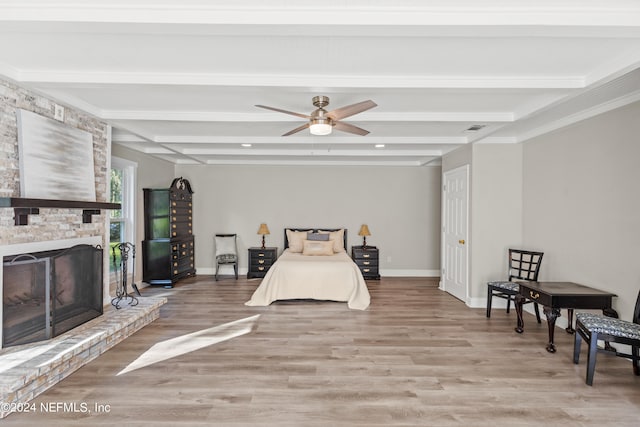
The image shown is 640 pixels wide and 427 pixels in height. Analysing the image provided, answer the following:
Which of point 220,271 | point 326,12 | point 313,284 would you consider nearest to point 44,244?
point 326,12

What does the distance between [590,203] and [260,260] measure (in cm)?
542

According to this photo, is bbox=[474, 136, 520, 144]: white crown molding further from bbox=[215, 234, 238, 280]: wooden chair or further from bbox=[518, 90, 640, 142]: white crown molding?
bbox=[215, 234, 238, 280]: wooden chair

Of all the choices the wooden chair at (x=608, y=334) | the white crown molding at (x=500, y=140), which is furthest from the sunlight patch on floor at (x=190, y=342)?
the white crown molding at (x=500, y=140)

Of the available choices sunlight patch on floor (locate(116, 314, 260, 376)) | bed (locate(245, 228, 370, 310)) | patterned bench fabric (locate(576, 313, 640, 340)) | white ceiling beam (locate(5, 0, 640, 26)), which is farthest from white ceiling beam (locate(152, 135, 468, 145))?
white ceiling beam (locate(5, 0, 640, 26))

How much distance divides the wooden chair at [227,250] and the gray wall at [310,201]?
0.33 m

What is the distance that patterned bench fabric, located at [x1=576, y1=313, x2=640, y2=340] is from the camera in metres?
2.71

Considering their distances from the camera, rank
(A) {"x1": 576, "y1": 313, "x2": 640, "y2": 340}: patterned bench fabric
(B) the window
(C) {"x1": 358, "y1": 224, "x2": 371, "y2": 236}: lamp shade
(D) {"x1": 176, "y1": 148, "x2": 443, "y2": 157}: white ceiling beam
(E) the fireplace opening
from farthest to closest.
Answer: (C) {"x1": 358, "y1": 224, "x2": 371, "y2": 236}: lamp shade → (D) {"x1": 176, "y1": 148, "x2": 443, "y2": 157}: white ceiling beam → (B) the window → (E) the fireplace opening → (A) {"x1": 576, "y1": 313, "x2": 640, "y2": 340}: patterned bench fabric

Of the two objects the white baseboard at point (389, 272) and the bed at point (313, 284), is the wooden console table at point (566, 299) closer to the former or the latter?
the bed at point (313, 284)

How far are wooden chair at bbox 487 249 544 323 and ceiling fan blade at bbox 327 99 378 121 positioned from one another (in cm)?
302

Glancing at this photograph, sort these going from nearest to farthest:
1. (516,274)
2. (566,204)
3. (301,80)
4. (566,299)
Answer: (301,80), (566,299), (566,204), (516,274)

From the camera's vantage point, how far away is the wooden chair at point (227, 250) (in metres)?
7.09

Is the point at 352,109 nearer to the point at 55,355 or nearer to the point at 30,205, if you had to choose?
the point at 30,205

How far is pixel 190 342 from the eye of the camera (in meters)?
3.64

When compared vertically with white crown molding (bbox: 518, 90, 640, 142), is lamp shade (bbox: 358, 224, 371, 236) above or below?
below
